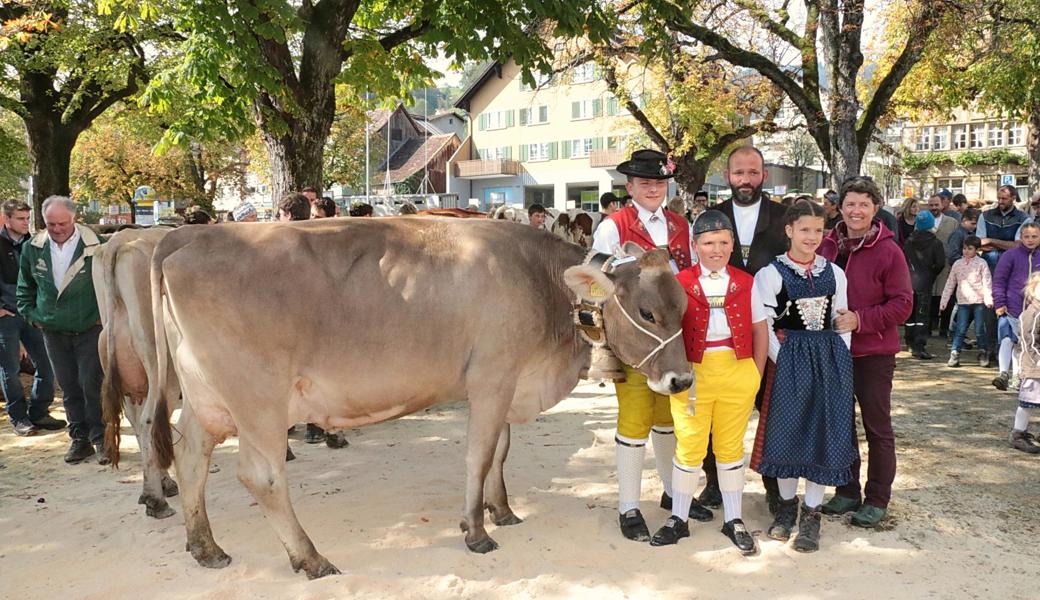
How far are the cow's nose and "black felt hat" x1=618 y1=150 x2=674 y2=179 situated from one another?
4.39 ft

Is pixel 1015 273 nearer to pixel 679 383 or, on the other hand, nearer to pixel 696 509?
pixel 696 509

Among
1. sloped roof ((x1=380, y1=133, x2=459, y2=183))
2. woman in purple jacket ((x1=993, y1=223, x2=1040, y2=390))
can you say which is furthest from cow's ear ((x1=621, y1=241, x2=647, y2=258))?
sloped roof ((x1=380, y1=133, x2=459, y2=183))

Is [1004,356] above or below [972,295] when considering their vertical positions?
below

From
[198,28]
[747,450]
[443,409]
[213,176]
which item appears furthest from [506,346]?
[213,176]

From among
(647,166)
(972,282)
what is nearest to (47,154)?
(647,166)

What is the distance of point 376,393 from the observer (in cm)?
438

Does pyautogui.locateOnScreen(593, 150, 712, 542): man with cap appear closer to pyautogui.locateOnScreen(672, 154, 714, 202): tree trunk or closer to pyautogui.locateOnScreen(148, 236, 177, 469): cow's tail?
pyautogui.locateOnScreen(148, 236, 177, 469): cow's tail

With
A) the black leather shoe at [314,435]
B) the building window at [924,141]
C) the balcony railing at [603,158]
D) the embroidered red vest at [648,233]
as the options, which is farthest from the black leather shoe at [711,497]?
the building window at [924,141]

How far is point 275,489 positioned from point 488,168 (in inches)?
2072

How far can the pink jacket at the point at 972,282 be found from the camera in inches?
413

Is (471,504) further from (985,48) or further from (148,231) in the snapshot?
(985,48)

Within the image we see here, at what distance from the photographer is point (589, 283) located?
14.8 feet

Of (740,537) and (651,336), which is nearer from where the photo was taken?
(651,336)

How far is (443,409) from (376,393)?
4.09 meters
